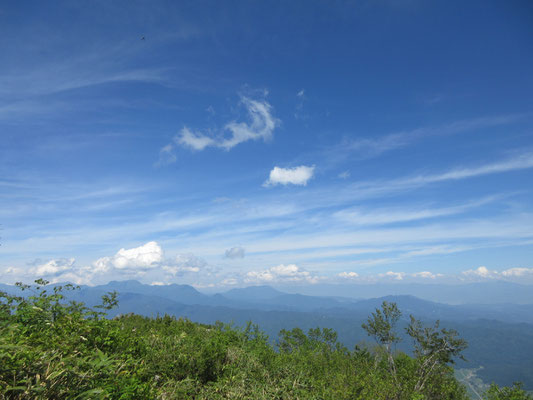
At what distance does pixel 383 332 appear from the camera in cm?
4684

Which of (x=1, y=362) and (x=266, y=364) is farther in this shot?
(x=266, y=364)

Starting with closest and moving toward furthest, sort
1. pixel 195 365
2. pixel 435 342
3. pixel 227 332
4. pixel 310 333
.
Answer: pixel 195 365 < pixel 227 332 < pixel 435 342 < pixel 310 333

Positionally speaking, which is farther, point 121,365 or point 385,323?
point 385,323

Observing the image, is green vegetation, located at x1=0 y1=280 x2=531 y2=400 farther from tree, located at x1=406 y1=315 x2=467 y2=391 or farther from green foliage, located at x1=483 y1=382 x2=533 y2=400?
tree, located at x1=406 y1=315 x2=467 y2=391

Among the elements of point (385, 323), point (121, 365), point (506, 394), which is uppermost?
point (121, 365)

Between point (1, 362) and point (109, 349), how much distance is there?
13.8 ft

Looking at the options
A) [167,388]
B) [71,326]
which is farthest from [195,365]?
[71,326]

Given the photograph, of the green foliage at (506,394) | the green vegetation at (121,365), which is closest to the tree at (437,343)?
the green foliage at (506,394)

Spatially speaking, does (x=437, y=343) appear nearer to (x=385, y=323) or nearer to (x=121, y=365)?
(x=385, y=323)

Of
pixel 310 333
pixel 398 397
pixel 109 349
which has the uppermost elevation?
pixel 109 349

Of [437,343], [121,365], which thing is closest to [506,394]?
[437,343]

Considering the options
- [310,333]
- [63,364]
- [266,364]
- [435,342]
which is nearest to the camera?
[63,364]

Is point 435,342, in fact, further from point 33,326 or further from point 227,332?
point 33,326

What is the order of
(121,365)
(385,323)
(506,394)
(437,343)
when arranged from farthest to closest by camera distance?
(385,323)
(437,343)
(506,394)
(121,365)
